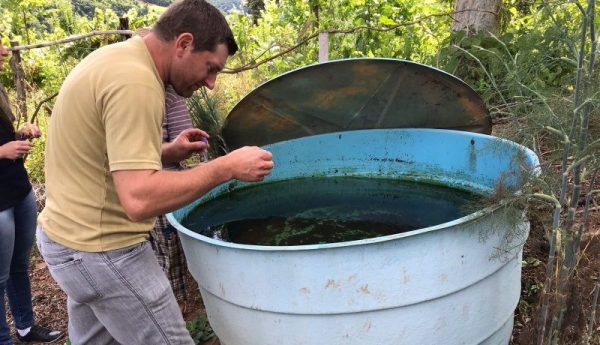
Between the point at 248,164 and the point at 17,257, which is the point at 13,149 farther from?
the point at 248,164

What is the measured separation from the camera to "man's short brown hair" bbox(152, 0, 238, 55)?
1.70 metres

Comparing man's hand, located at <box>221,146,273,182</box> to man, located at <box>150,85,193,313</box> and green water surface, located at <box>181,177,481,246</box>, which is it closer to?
man, located at <box>150,85,193,313</box>

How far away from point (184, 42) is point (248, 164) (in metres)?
0.46

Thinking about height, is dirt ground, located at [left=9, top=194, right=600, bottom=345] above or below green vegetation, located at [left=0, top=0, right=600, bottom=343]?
below

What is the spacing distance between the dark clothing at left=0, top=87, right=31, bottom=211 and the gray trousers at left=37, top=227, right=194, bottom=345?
92cm

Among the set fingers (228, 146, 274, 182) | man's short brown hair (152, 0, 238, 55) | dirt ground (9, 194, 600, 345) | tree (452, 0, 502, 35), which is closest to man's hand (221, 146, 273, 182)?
fingers (228, 146, 274, 182)

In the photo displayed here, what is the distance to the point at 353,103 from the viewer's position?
11.0 ft

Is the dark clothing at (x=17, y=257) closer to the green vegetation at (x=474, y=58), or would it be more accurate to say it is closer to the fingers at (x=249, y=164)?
the green vegetation at (x=474, y=58)

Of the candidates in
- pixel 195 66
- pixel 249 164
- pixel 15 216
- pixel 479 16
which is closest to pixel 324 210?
pixel 249 164

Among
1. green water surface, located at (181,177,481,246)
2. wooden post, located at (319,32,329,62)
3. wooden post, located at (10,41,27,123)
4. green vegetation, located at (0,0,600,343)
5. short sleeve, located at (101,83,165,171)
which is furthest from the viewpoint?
wooden post, located at (10,41,27,123)

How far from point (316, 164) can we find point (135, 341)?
2.04 meters

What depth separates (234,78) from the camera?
7238 mm

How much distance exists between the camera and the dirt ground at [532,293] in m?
2.40

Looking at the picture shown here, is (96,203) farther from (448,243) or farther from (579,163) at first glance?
(579,163)
